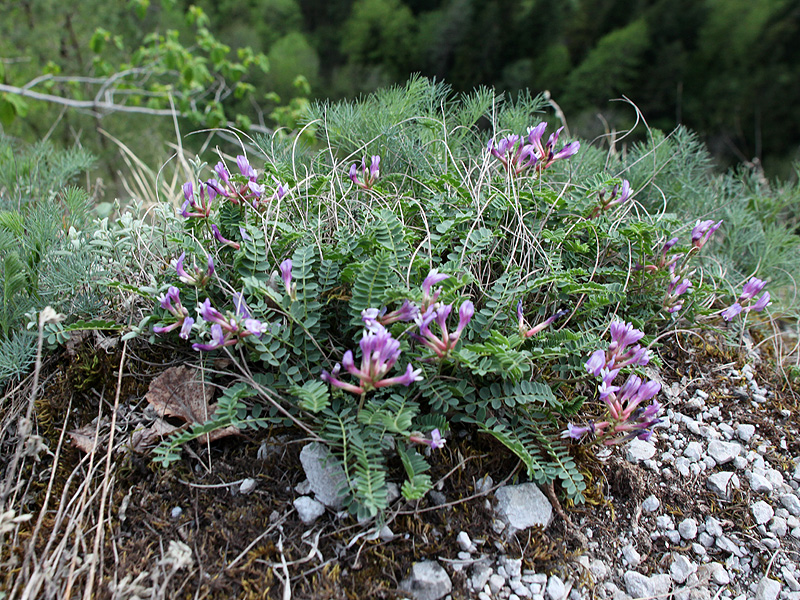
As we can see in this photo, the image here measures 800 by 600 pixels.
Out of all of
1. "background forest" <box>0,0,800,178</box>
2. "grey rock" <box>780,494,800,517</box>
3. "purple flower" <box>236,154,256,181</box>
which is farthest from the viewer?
"background forest" <box>0,0,800,178</box>

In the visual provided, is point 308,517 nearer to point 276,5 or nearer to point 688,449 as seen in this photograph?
point 688,449

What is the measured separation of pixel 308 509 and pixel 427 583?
0.33 metres

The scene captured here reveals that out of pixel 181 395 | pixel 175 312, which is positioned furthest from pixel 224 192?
pixel 181 395

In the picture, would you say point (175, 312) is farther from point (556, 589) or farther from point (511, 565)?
point (556, 589)

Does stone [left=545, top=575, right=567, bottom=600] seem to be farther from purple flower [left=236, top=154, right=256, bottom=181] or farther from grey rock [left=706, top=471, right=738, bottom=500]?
purple flower [left=236, top=154, right=256, bottom=181]

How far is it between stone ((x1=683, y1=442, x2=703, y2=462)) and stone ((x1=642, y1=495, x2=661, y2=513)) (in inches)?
8.9

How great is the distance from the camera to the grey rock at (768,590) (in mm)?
1312

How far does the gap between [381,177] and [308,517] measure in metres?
1.19

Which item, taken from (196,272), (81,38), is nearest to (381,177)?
(196,272)

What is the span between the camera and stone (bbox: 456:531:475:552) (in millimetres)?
1287

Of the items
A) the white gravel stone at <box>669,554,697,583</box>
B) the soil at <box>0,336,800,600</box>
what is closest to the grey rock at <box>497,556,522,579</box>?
the soil at <box>0,336,800,600</box>

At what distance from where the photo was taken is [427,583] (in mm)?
1210

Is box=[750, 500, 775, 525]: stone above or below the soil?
below

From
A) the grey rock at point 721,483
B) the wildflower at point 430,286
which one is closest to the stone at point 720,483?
the grey rock at point 721,483
